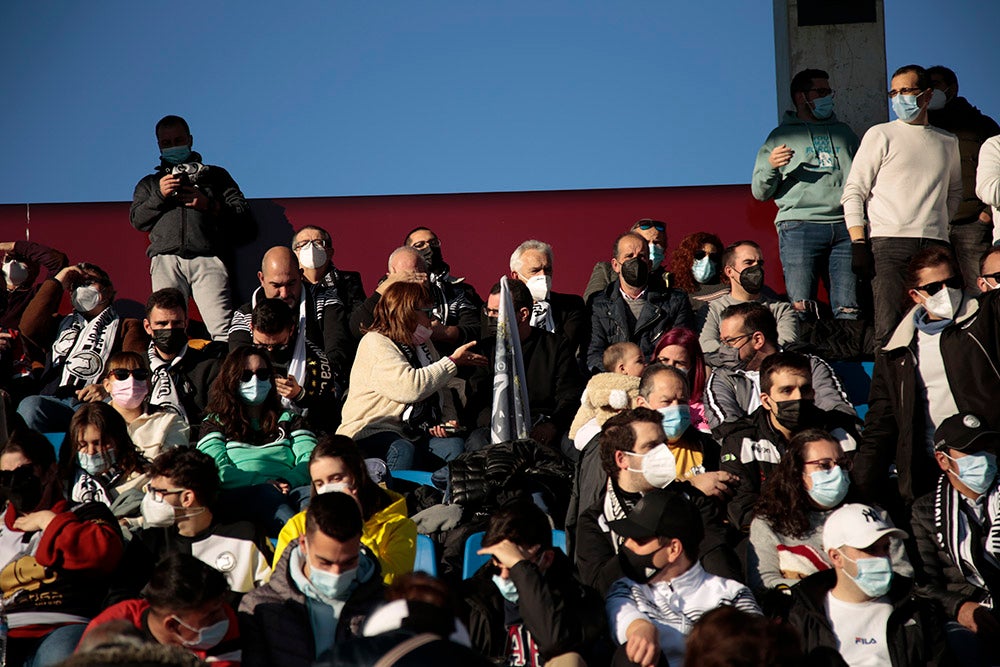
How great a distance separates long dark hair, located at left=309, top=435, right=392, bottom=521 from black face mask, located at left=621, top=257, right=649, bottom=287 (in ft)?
11.4

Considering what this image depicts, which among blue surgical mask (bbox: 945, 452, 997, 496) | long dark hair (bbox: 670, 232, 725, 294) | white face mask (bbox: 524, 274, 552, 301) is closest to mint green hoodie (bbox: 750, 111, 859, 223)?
long dark hair (bbox: 670, 232, 725, 294)

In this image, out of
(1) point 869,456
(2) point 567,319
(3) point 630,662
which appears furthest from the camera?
(2) point 567,319

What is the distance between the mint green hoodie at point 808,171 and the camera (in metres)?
9.12

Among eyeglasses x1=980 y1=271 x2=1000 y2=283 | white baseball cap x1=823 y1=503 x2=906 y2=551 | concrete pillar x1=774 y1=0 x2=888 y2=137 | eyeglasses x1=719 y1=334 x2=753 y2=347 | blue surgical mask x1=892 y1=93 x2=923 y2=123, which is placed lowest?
white baseball cap x1=823 y1=503 x2=906 y2=551

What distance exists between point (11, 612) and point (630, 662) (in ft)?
8.23

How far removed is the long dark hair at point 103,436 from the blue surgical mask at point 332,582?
74.8 inches

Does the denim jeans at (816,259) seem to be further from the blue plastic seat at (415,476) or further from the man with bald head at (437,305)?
the blue plastic seat at (415,476)

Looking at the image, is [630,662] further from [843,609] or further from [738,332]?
[738,332]

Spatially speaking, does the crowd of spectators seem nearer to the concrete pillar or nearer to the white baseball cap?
the white baseball cap

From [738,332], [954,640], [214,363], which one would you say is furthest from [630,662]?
[214,363]

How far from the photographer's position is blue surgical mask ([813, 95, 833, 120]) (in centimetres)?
941

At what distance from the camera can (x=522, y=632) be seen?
4836 millimetres

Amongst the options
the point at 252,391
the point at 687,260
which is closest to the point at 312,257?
the point at 252,391

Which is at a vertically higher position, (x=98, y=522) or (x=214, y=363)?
(x=214, y=363)
